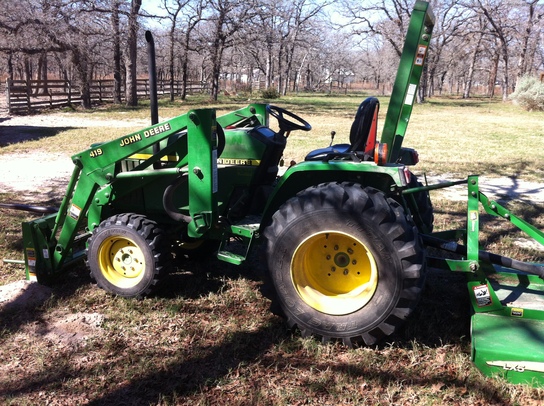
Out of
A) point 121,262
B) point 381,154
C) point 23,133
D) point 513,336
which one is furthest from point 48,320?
point 23,133

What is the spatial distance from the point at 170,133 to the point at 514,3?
40.5 metres

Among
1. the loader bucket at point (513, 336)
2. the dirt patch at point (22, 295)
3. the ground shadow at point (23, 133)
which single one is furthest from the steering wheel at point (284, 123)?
the ground shadow at point (23, 133)

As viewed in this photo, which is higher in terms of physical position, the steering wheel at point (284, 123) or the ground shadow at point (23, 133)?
the steering wheel at point (284, 123)

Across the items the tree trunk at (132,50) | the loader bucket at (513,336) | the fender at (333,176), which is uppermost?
the tree trunk at (132,50)

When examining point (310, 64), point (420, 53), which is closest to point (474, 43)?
point (310, 64)

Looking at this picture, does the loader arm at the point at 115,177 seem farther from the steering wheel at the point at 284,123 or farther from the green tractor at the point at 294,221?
the steering wheel at the point at 284,123

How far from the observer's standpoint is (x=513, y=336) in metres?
2.83

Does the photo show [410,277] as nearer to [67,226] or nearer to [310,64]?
[67,226]

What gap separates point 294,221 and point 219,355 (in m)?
0.96

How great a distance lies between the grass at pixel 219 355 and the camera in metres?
2.66

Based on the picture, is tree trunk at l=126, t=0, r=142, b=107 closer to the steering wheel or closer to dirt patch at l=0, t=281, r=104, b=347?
the steering wheel

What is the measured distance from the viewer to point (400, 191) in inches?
131

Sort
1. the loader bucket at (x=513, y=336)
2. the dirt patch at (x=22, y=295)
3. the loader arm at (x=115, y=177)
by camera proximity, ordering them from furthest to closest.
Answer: the dirt patch at (x=22, y=295)
the loader arm at (x=115, y=177)
the loader bucket at (x=513, y=336)

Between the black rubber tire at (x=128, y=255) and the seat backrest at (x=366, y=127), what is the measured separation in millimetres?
1635
